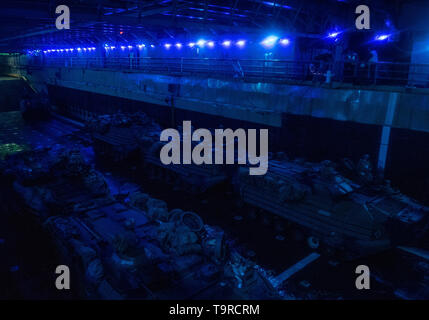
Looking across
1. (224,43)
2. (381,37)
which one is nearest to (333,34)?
(381,37)

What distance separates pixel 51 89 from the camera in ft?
130

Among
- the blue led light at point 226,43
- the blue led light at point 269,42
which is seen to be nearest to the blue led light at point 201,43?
the blue led light at point 226,43

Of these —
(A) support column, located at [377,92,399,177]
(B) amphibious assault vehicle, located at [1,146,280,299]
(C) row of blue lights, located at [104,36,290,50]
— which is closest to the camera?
(B) amphibious assault vehicle, located at [1,146,280,299]

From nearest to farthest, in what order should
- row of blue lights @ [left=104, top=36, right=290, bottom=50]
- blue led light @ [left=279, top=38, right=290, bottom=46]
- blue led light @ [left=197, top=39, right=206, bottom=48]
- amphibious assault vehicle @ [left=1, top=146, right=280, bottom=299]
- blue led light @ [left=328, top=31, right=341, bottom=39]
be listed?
1. amphibious assault vehicle @ [left=1, top=146, right=280, bottom=299]
2. blue led light @ [left=328, top=31, right=341, bottom=39]
3. blue led light @ [left=279, top=38, right=290, bottom=46]
4. row of blue lights @ [left=104, top=36, right=290, bottom=50]
5. blue led light @ [left=197, top=39, right=206, bottom=48]

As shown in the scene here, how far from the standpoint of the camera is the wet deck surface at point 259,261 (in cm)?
818

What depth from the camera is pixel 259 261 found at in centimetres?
947

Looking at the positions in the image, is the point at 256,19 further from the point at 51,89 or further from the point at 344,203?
the point at 51,89

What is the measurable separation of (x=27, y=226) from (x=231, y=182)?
7.54 metres

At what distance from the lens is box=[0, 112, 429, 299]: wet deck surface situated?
8180 millimetres

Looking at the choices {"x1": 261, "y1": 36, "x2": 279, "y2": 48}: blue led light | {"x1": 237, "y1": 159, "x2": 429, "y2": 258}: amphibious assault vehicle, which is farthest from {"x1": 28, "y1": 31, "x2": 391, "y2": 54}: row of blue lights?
{"x1": 237, "y1": 159, "x2": 429, "y2": 258}: amphibious assault vehicle

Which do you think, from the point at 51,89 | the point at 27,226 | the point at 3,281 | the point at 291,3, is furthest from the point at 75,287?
the point at 51,89

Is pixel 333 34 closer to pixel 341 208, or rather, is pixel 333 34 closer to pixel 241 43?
pixel 241 43

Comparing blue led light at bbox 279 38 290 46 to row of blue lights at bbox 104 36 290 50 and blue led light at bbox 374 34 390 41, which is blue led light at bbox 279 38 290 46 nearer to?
row of blue lights at bbox 104 36 290 50

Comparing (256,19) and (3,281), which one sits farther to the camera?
(256,19)
